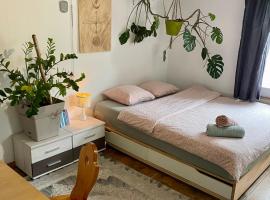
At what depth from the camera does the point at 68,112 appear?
3113 millimetres

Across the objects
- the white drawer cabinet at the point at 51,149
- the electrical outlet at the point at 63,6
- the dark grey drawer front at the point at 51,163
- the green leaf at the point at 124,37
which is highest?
the electrical outlet at the point at 63,6

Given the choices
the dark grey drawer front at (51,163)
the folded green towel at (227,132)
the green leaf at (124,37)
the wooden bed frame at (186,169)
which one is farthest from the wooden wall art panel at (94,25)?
the folded green towel at (227,132)

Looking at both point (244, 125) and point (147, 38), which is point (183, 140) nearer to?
point (244, 125)

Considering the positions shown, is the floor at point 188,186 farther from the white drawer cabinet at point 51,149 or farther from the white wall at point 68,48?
the white wall at point 68,48

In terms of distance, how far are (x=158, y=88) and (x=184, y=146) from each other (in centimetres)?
128

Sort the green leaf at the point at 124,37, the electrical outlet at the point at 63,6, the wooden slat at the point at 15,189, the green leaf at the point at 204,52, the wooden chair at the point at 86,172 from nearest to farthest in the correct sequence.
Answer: the wooden slat at the point at 15,189
the wooden chair at the point at 86,172
the electrical outlet at the point at 63,6
the green leaf at the point at 124,37
the green leaf at the point at 204,52

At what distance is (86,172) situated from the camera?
1.46 meters

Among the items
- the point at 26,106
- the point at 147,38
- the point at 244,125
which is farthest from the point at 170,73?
the point at 26,106

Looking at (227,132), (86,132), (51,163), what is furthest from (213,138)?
(51,163)

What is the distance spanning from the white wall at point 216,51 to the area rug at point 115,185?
177 centimetres

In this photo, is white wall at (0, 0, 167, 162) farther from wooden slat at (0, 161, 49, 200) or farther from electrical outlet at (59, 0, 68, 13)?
wooden slat at (0, 161, 49, 200)

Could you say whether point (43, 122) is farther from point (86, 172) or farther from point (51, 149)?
point (86, 172)

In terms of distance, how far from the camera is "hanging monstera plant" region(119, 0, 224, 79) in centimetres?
345

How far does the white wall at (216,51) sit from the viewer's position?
3.47 meters
